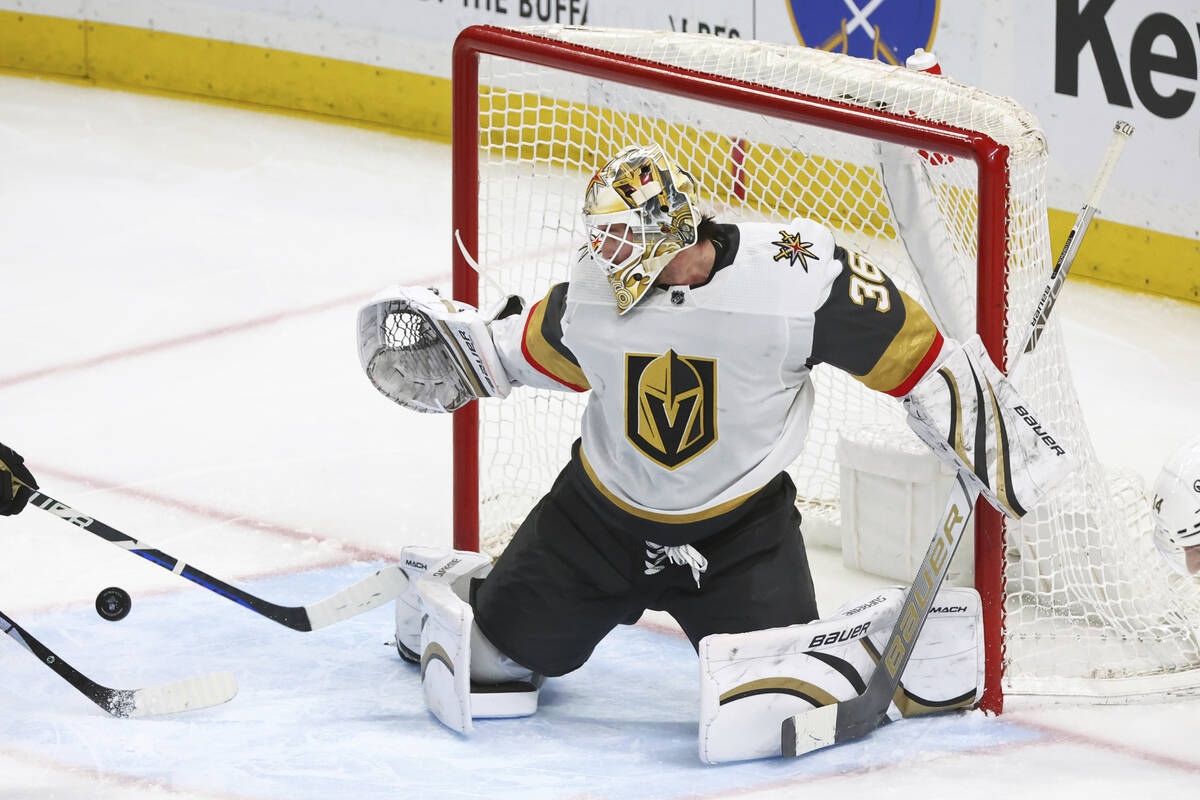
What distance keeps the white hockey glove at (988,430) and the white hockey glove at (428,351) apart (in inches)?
27.5

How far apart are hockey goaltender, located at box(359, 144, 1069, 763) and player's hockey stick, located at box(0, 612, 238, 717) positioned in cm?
35

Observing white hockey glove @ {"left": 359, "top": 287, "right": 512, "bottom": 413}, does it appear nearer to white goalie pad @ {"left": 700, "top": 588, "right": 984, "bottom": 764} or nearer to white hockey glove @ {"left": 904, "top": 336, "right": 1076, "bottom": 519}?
white goalie pad @ {"left": 700, "top": 588, "right": 984, "bottom": 764}

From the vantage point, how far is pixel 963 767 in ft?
8.91

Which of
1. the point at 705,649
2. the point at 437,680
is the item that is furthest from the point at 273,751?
the point at 705,649

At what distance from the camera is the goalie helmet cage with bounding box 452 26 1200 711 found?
9.20 feet

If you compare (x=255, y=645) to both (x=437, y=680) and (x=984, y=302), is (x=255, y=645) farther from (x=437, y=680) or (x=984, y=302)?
(x=984, y=302)

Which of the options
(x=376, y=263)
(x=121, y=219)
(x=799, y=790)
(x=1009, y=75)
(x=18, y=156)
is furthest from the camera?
(x=18, y=156)

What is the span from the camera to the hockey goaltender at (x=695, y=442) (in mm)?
2664

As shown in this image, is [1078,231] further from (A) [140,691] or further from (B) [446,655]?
(A) [140,691]

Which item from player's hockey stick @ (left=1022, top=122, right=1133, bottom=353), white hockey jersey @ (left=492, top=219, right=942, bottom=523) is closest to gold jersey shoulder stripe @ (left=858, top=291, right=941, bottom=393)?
white hockey jersey @ (left=492, top=219, right=942, bottom=523)

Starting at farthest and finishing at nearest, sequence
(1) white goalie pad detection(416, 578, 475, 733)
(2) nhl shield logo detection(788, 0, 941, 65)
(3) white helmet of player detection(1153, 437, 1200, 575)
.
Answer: (2) nhl shield logo detection(788, 0, 941, 65), (1) white goalie pad detection(416, 578, 475, 733), (3) white helmet of player detection(1153, 437, 1200, 575)

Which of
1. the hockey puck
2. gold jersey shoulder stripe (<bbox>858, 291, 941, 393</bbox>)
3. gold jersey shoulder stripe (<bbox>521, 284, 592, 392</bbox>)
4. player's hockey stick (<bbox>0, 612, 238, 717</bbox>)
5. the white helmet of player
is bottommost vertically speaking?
player's hockey stick (<bbox>0, 612, 238, 717</bbox>)

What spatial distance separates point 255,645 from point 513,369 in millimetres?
725

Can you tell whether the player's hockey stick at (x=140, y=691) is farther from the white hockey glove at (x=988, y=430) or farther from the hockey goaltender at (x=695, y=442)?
the white hockey glove at (x=988, y=430)
